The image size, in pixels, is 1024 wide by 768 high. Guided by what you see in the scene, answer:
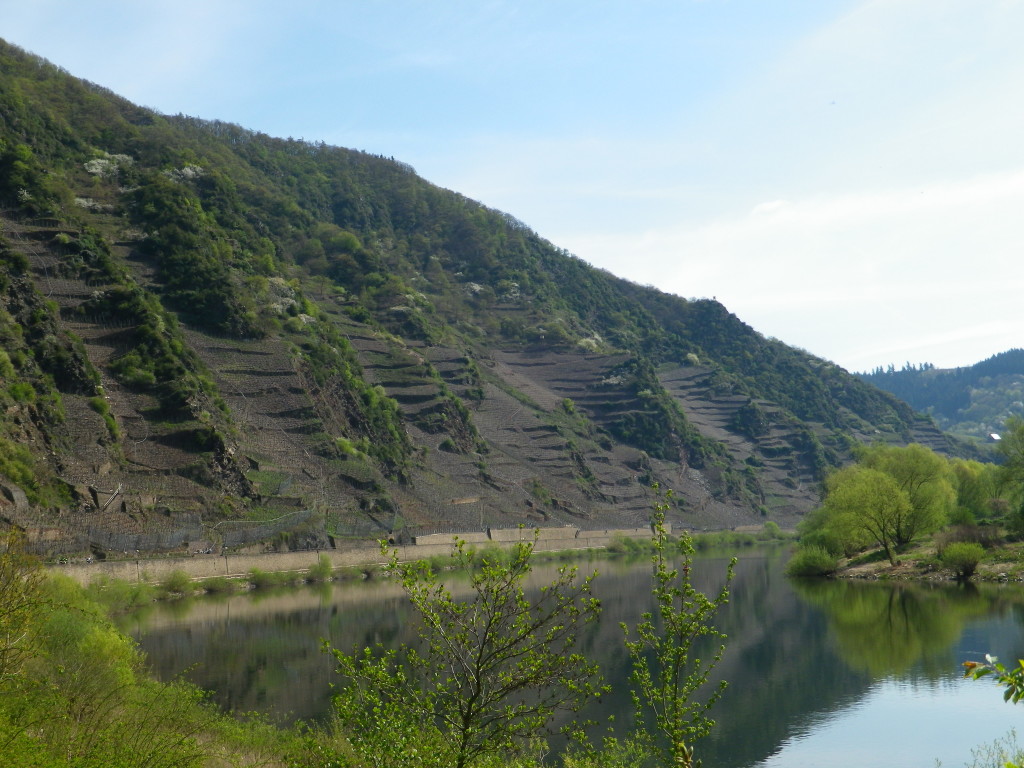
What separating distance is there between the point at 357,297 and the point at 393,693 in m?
159

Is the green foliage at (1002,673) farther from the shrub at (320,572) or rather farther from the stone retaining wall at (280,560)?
the shrub at (320,572)

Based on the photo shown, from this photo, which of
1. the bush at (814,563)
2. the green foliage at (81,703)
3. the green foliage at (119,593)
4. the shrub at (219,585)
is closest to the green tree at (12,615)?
the green foliage at (81,703)

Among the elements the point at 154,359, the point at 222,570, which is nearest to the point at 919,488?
the point at 222,570

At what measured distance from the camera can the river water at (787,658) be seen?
101ft

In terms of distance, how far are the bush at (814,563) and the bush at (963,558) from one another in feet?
40.1

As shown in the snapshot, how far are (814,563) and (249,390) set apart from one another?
60808 millimetres

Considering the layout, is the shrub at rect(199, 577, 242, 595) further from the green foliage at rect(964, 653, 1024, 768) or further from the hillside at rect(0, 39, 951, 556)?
the green foliage at rect(964, 653, 1024, 768)

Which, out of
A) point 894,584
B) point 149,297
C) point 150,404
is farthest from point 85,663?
point 149,297

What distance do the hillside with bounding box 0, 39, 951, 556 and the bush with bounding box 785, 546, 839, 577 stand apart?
40.5 metres

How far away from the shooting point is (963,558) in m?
63.5

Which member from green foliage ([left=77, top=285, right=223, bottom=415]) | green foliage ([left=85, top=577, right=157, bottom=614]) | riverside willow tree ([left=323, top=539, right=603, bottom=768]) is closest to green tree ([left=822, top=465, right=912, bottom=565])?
green foliage ([left=85, top=577, right=157, bottom=614])

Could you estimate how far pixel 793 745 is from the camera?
3045 centimetres

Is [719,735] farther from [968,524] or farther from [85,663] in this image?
[968,524]

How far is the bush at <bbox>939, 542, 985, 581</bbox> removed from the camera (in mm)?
63406
